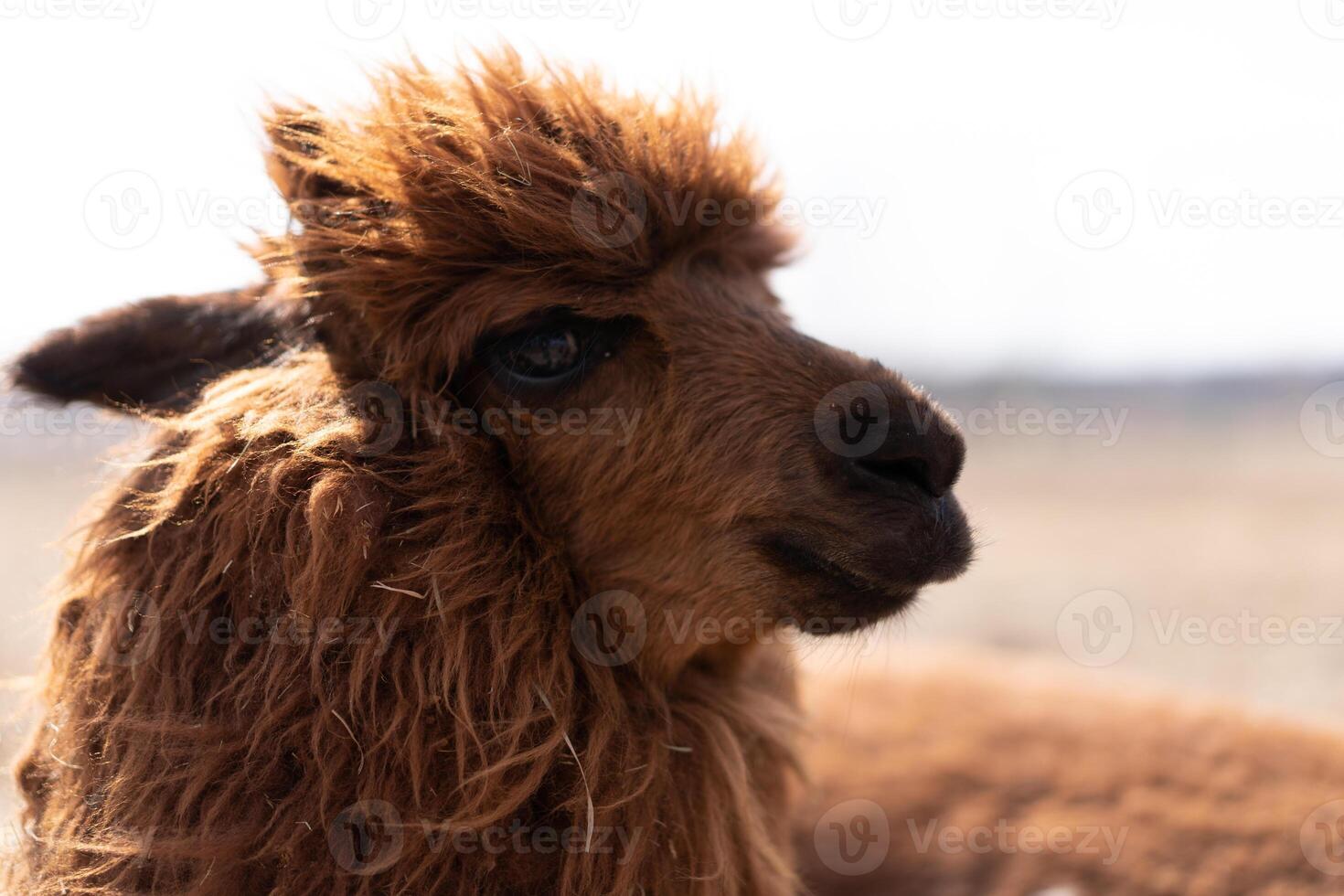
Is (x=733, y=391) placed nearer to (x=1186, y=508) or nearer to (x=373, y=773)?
(x=373, y=773)

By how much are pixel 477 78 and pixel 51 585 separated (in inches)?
57.8

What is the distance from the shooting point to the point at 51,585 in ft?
6.76

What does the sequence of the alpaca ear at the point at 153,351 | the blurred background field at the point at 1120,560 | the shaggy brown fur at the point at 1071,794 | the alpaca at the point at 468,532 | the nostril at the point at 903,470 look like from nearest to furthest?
the alpaca at the point at 468,532 → the nostril at the point at 903,470 → the alpaca ear at the point at 153,351 → the shaggy brown fur at the point at 1071,794 → the blurred background field at the point at 1120,560

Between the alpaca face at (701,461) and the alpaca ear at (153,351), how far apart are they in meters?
0.57

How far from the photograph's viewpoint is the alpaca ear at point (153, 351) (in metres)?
2.13

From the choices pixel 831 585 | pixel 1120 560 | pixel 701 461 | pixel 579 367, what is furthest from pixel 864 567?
pixel 1120 560

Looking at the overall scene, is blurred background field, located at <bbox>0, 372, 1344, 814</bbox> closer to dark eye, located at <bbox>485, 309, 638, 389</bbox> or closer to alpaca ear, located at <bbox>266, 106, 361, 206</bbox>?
alpaca ear, located at <bbox>266, 106, 361, 206</bbox>

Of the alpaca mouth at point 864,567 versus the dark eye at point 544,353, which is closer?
the alpaca mouth at point 864,567

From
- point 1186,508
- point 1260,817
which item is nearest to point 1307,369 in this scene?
point 1186,508

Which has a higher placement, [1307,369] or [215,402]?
[1307,369]

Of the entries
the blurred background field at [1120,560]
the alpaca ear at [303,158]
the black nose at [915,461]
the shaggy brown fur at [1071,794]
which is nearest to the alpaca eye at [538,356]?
the alpaca ear at [303,158]

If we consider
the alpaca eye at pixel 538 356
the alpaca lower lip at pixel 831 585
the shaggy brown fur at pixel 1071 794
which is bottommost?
the shaggy brown fur at pixel 1071 794

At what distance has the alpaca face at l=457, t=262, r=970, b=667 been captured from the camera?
1903mm

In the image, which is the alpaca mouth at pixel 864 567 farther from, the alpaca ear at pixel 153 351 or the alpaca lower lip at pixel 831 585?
the alpaca ear at pixel 153 351
